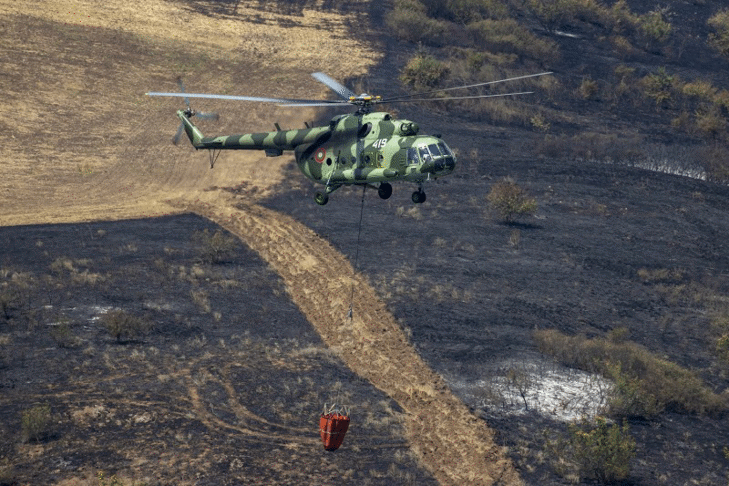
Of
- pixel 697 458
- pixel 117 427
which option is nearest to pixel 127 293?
pixel 117 427

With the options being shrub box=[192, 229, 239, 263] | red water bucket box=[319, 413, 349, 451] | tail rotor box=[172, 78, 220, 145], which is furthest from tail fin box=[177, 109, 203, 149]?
red water bucket box=[319, 413, 349, 451]

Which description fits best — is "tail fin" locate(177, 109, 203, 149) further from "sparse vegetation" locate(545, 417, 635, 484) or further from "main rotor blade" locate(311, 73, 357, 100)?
"sparse vegetation" locate(545, 417, 635, 484)

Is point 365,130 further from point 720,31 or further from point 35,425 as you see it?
point 720,31

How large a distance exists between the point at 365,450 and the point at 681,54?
182 feet

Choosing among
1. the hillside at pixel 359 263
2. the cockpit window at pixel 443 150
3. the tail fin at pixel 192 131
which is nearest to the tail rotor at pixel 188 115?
the tail fin at pixel 192 131

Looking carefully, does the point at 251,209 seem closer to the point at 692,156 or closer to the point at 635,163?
the point at 635,163

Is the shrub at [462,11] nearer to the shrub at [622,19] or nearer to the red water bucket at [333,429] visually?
the shrub at [622,19]

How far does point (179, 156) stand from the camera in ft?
163

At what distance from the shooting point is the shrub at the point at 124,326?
2791 cm

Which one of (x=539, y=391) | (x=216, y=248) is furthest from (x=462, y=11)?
(x=539, y=391)

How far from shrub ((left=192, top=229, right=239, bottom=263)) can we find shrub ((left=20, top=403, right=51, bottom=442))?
→ 44.8ft

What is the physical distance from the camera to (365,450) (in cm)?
2270

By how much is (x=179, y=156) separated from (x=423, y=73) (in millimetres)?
16823

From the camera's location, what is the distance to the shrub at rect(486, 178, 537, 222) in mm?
40906
